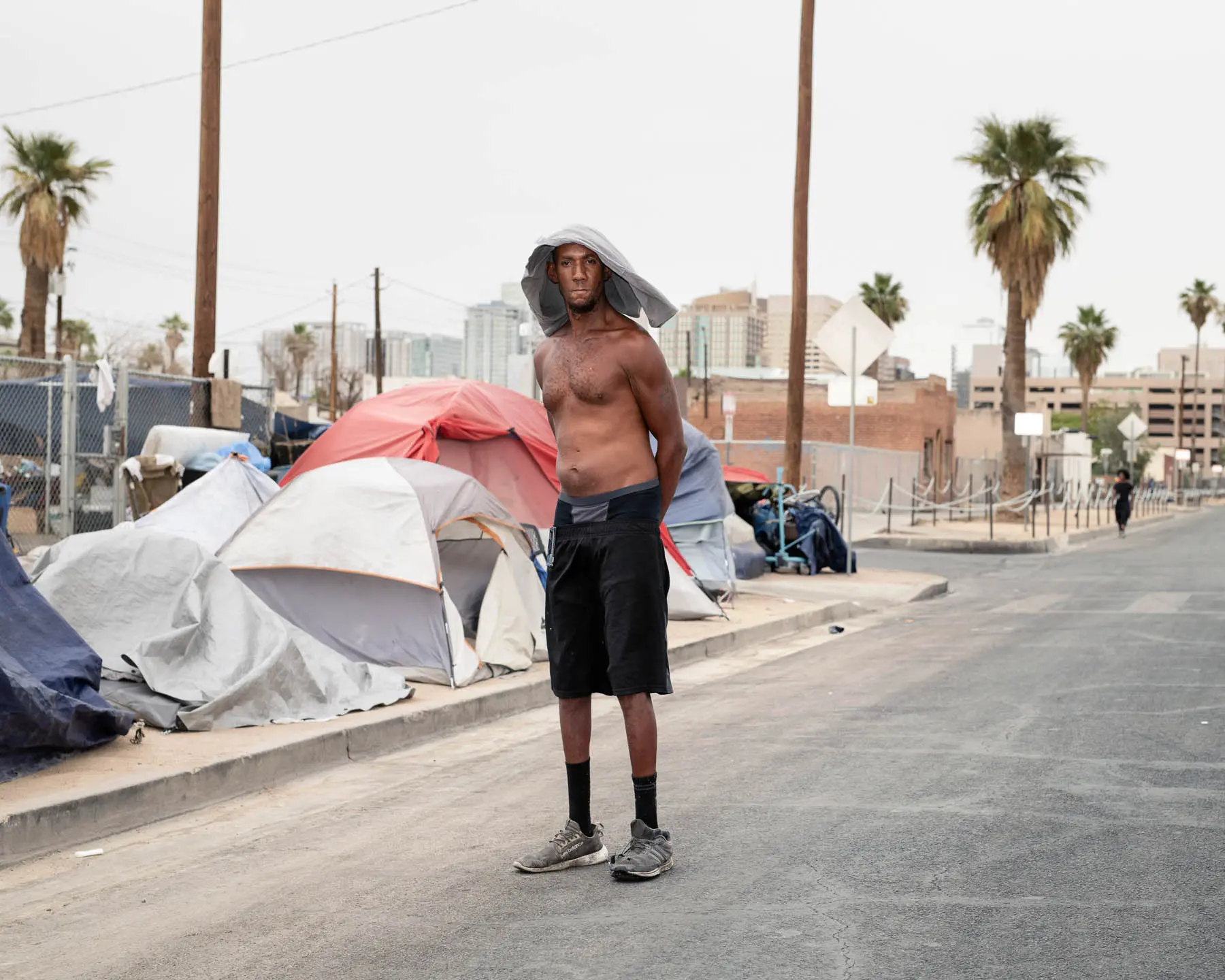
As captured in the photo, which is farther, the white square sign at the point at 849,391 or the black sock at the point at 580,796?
the white square sign at the point at 849,391

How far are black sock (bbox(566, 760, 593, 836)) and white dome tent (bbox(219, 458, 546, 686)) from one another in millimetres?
4176

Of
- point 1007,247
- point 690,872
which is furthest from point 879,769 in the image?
point 1007,247

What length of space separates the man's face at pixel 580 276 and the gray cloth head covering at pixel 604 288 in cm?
3

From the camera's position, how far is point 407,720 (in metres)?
8.20

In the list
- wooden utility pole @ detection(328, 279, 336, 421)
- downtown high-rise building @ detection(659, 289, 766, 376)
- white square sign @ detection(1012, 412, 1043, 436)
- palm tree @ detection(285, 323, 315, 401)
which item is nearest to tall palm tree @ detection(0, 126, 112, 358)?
wooden utility pole @ detection(328, 279, 336, 421)

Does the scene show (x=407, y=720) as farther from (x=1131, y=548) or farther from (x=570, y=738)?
(x=1131, y=548)

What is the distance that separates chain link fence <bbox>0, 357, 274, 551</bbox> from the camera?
586 inches

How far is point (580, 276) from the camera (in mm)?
5152

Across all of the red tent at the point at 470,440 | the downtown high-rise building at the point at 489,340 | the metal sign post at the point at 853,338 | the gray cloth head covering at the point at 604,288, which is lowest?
the red tent at the point at 470,440

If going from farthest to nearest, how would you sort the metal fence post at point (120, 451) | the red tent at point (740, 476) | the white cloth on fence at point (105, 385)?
the red tent at point (740, 476)
the white cloth on fence at point (105, 385)
the metal fence post at point (120, 451)

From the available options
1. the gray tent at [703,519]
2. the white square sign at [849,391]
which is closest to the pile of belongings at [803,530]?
the white square sign at [849,391]

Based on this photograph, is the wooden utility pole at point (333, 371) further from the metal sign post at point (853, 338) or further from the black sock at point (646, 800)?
the black sock at point (646, 800)

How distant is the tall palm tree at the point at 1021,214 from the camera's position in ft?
121

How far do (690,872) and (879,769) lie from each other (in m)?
2.07
